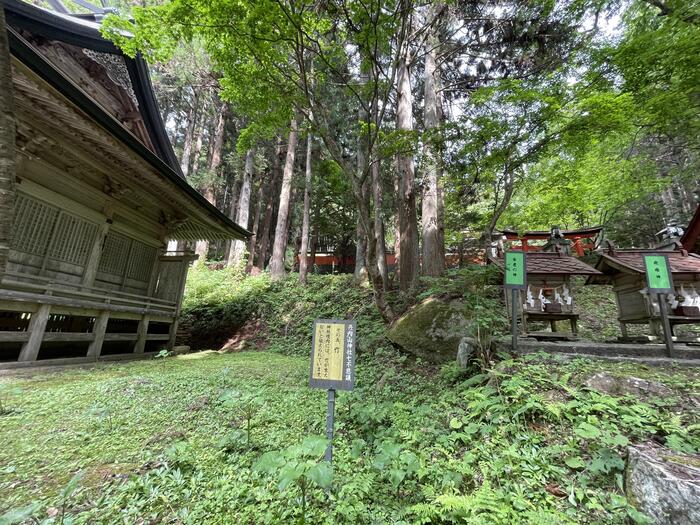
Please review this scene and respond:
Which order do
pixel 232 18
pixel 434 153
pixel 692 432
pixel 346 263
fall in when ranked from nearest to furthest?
pixel 692 432
pixel 232 18
pixel 434 153
pixel 346 263

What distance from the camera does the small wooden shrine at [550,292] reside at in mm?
5234

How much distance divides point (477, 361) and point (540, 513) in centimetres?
259

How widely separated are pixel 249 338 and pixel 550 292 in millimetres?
10219

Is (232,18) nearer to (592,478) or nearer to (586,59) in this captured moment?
(592,478)

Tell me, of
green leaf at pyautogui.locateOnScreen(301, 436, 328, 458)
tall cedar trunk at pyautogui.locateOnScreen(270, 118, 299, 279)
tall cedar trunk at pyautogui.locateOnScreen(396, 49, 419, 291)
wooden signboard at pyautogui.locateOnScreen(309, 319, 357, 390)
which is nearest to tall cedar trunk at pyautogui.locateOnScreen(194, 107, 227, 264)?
tall cedar trunk at pyautogui.locateOnScreen(270, 118, 299, 279)

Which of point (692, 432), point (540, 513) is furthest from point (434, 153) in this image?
point (540, 513)

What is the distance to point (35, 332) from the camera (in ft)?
19.8

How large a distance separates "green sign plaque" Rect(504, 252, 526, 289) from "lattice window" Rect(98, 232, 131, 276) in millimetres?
10115

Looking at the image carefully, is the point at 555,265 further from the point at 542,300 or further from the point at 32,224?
the point at 32,224

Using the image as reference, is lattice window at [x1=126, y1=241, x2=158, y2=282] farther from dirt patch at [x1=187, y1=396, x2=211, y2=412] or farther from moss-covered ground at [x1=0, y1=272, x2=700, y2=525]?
dirt patch at [x1=187, y1=396, x2=211, y2=412]

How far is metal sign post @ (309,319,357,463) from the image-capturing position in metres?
3.07

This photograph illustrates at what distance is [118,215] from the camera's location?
8914mm

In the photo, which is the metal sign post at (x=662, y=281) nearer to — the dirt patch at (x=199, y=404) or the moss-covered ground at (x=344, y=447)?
the moss-covered ground at (x=344, y=447)

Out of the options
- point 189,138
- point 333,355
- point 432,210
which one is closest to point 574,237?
point 432,210
